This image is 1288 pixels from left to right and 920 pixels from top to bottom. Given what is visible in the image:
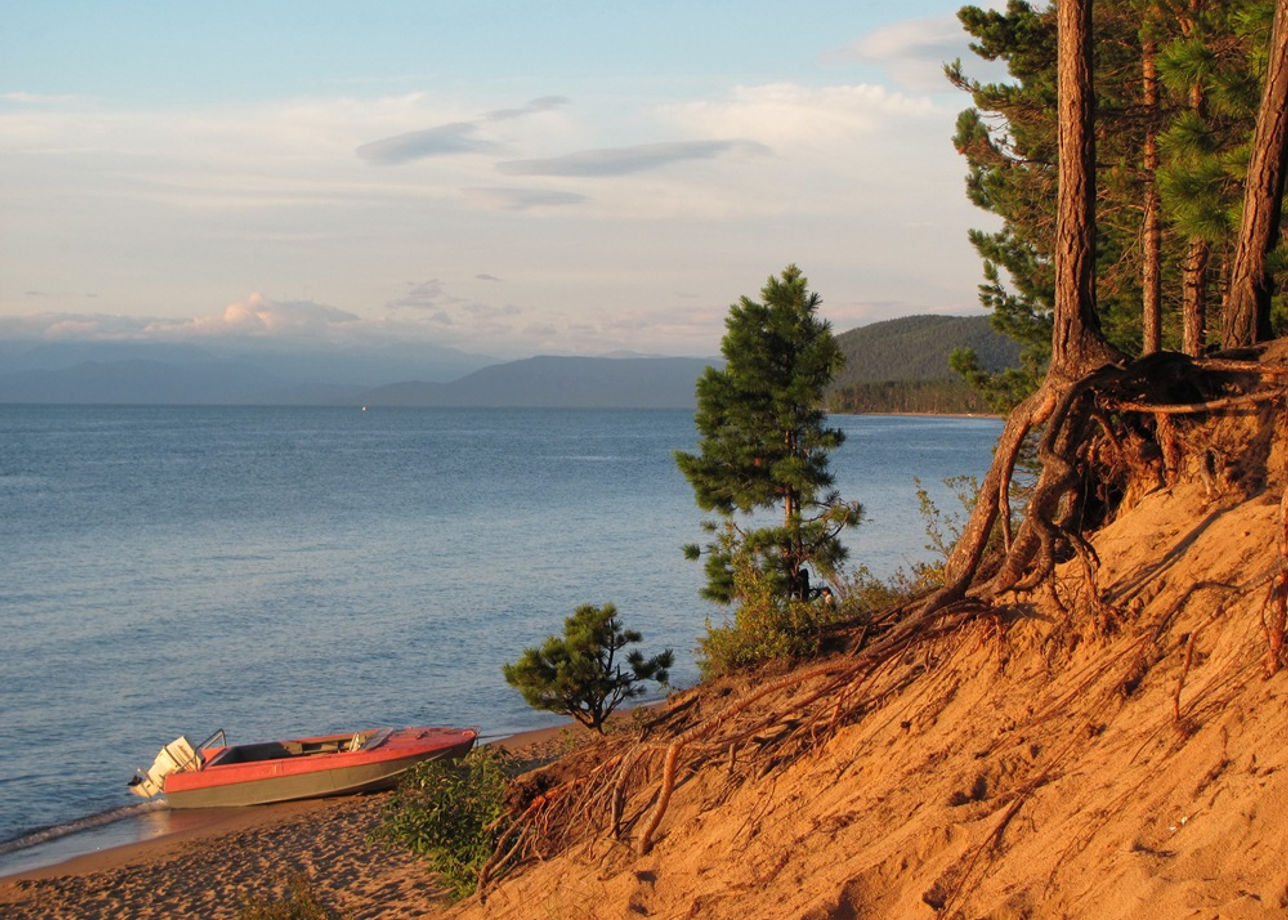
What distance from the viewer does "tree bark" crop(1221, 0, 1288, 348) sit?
8125 mm

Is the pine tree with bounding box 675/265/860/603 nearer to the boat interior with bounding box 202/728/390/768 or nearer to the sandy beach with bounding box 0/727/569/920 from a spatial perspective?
the sandy beach with bounding box 0/727/569/920

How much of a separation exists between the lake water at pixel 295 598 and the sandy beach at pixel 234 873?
3.58ft

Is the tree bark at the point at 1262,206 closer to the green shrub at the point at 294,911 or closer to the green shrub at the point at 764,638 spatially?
the green shrub at the point at 764,638

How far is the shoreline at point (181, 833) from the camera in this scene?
15.1 metres

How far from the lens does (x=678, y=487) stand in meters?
68.6

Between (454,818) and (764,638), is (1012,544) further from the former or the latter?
(454,818)

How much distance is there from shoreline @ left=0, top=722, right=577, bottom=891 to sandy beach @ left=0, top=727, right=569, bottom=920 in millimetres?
25

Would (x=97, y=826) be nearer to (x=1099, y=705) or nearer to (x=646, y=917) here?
(x=646, y=917)

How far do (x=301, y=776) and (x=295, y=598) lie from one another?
15359 millimetres

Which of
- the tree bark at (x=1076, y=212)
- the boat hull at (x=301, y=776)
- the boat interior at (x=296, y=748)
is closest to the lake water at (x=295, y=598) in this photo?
the boat hull at (x=301, y=776)

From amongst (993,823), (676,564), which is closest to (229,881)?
(993,823)

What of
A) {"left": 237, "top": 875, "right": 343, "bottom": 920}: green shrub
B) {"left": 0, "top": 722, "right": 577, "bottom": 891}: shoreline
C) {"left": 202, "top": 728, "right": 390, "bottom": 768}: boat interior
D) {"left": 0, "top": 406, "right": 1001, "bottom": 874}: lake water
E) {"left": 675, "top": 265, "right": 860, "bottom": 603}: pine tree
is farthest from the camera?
{"left": 0, "top": 406, "right": 1001, "bottom": 874}: lake water

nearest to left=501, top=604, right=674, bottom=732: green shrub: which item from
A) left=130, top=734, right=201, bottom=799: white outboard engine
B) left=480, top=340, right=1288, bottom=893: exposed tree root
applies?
left=480, top=340, right=1288, bottom=893: exposed tree root

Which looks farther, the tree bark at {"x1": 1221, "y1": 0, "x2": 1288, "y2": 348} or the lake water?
the lake water
